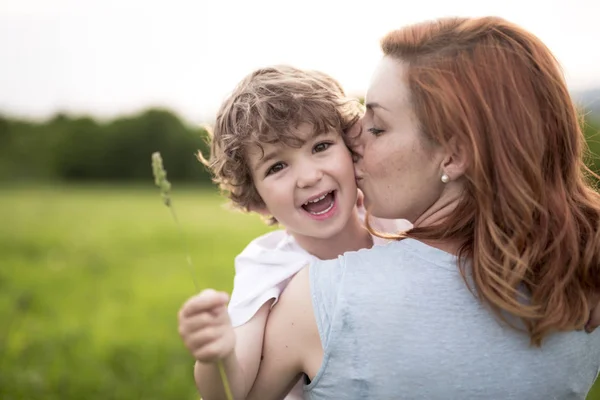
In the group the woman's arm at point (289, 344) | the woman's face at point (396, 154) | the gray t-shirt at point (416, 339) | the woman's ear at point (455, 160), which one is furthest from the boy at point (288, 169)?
the woman's ear at point (455, 160)

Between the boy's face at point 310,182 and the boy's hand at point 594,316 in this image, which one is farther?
the boy's face at point 310,182

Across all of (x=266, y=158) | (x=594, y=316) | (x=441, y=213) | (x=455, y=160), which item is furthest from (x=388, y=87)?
(x=594, y=316)

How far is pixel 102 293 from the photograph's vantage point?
424 inches

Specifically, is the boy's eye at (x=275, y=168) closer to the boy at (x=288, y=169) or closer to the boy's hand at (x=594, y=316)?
the boy at (x=288, y=169)

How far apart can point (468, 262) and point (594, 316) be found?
0.52m

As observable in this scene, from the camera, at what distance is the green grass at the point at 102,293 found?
19.7ft

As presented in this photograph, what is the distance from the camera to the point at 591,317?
2.34 m

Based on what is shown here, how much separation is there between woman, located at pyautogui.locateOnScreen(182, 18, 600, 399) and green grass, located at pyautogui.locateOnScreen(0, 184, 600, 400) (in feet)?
9.37

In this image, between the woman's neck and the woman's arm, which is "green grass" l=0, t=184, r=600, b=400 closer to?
the woman's arm

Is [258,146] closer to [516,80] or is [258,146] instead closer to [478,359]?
[516,80]

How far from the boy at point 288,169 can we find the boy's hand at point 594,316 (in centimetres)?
107

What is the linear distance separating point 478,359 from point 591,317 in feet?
1.67

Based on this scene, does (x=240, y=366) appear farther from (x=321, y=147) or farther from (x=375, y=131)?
(x=321, y=147)

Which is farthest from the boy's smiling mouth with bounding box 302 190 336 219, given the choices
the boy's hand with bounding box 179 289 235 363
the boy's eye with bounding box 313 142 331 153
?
the boy's hand with bounding box 179 289 235 363
